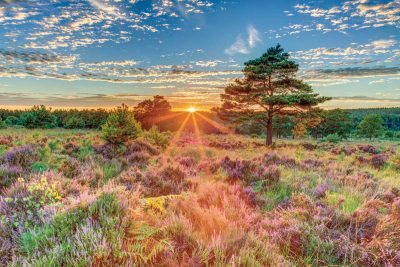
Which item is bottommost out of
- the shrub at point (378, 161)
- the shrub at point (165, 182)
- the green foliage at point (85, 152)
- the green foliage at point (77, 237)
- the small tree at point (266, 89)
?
the shrub at point (378, 161)

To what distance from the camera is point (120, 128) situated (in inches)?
628

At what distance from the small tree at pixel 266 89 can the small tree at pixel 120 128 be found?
44.9 feet

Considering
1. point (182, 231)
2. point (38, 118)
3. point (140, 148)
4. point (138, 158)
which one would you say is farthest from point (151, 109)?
point (182, 231)

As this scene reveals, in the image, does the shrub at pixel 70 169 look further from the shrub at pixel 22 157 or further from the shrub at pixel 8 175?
the shrub at pixel 8 175

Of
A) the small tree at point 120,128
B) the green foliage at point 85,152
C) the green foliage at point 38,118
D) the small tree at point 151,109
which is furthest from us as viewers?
the small tree at point 151,109

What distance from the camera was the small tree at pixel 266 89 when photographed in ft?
85.0

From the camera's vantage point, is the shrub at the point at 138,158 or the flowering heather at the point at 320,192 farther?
the shrub at the point at 138,158

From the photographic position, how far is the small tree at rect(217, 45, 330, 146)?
25.9m

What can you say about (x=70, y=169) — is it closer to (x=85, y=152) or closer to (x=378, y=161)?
(x=85, y=152)

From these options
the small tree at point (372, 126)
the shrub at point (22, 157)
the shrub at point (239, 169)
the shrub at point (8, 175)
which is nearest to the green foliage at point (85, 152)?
the shrub at point (22, 157)

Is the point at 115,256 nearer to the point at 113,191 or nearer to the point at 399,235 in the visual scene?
the point at 113,191

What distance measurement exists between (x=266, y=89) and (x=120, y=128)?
17052 millimetres

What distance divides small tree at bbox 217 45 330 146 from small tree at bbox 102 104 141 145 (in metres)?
13.7

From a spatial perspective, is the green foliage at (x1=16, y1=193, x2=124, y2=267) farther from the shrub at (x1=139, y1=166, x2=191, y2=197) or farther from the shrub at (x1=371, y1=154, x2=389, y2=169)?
the shrub at (x1=371, y1=154, x2=389, y2=169)
